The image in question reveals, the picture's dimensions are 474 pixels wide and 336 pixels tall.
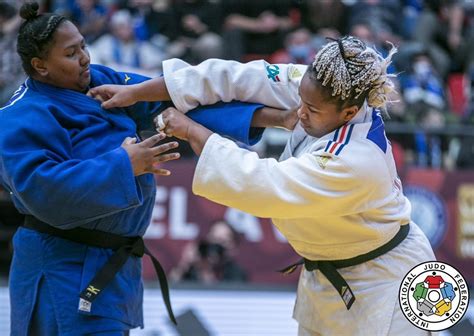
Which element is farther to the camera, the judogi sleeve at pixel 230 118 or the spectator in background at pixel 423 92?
the spectator in background at pixel 423 92

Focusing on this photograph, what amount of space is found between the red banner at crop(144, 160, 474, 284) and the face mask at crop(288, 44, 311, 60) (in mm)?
2310

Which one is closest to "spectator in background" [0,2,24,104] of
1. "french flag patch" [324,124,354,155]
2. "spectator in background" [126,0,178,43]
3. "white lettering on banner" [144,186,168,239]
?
"spectator in background" [126,0,178,43]

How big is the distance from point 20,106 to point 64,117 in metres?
0.17

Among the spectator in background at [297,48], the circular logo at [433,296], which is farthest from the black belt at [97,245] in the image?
the spectator in background at [297,48]

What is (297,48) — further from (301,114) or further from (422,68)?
(301,114)

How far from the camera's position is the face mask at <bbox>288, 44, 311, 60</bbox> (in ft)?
32.6

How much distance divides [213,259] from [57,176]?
4.64 m

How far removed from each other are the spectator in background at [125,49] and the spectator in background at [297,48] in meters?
1.29

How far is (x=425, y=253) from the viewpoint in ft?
12.6

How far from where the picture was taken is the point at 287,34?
1036 cm

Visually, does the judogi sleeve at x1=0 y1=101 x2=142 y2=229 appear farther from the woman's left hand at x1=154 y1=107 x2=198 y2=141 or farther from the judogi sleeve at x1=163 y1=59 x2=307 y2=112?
the judogi sleeve at x1=163 y1=59 x2=307 y2=112

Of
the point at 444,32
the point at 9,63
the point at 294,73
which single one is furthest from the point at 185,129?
the point at 444,32

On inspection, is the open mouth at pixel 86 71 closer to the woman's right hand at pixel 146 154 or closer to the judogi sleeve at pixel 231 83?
the judogi sleeve at pixel 231 83

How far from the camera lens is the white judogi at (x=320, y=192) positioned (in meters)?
3.43
